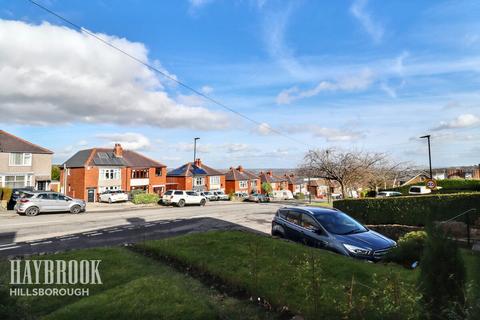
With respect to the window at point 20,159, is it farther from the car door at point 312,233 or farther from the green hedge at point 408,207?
the car door at point 312,233


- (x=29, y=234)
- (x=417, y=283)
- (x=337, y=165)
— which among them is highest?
(x=337, y=165)

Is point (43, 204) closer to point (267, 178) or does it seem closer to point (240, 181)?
point (240, 181)

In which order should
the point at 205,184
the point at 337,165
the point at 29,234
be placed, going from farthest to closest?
the point at 205,184 → the point at 337,165 → the point at 29,234

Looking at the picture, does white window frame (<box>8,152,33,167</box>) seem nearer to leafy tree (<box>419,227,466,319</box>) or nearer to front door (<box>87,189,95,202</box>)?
front door (<box>87,189,95,202</box>)

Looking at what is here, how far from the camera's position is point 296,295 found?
17.5 ft

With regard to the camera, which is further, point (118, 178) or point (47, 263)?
point (118, 178)

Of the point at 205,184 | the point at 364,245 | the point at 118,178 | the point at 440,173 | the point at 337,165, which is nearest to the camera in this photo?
the point at 364,245

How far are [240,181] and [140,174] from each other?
1192 inches

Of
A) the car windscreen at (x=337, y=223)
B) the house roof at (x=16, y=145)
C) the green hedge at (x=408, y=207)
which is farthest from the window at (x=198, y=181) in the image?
the car windscreen at (x=337, y=223)

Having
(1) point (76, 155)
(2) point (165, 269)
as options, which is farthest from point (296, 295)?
(1) point (76, 155)

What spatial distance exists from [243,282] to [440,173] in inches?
3773

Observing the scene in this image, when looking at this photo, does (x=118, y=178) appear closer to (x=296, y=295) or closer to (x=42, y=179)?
(x=42, y=179)

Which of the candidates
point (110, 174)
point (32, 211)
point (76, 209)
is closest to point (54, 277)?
point (32, 211)

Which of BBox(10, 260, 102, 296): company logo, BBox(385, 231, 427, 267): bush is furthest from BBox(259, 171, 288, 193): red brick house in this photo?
BBox(10, 260, 102, 296): company logo
